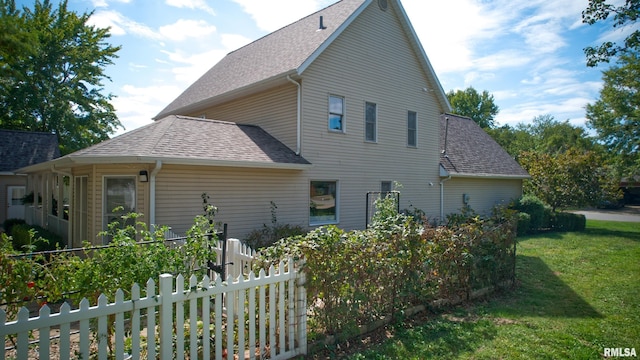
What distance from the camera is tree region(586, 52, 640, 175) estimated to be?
31.2m

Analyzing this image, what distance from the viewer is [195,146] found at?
962 centimetres

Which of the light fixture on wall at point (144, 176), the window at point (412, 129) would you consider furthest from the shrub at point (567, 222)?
the light fixture on wall at point (144, 176)

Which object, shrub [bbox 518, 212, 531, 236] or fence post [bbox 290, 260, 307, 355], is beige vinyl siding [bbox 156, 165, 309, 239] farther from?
shrub [bbox 518, 212, 531, 236]

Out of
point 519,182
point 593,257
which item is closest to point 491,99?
point 519,182

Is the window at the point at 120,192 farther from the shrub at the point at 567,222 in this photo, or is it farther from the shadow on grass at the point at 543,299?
the shrub at the point at 567,222

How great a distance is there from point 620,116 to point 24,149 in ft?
153

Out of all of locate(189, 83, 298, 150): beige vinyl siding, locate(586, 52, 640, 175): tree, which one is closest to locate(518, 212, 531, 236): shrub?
locate(189, 83, 298, 150): beige vinyl siding

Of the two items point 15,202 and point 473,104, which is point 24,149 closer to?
point 15,202

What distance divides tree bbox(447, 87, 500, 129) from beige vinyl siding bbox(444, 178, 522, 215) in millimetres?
34645

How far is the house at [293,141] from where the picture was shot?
9055mm

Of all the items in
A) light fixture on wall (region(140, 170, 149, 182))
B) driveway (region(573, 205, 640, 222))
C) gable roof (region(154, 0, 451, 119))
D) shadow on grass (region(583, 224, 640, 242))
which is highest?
gable roof (region(154, 0, 451, 119))

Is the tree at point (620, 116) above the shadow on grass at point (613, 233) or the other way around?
above

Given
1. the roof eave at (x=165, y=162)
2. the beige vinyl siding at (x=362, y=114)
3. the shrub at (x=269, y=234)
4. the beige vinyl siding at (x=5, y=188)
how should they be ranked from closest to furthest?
the roof eave at (x=165, y=162) → the shrub at (x=269, y=234) → the beige vinyl siding at (x=362, y=114) → the beige vinyl siding at (x=5, y=188)

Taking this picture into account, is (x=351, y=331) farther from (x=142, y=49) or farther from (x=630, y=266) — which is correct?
(x=142, y=49)
